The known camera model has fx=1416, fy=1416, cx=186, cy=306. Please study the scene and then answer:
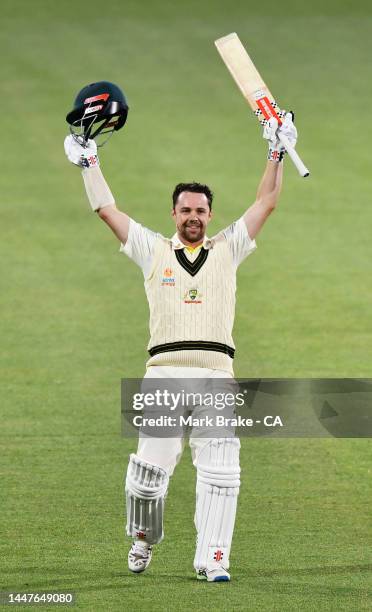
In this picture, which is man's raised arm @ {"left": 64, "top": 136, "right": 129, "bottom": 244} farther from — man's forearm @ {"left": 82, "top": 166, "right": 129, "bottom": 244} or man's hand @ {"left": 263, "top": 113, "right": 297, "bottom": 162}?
man's hand @ {"left": 263, "top": 113, "right": 297, "bottom": 162}

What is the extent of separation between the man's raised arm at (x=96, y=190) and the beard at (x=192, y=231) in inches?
13.4

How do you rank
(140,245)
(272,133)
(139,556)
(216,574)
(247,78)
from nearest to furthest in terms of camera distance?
(216,574), (139,556), (140,245), (272,133), (247,78)

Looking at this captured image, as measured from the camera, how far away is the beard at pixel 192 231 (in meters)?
8.24

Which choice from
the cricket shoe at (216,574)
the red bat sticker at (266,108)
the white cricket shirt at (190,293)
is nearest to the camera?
the cricket shoe at (216,574)

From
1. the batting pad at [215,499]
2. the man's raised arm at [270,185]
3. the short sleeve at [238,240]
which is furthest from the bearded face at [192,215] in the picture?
the batting pad at [215,499]

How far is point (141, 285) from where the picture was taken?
1639 centimetres

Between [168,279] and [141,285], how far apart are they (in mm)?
8191

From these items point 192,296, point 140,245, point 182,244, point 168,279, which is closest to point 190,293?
point 192,296

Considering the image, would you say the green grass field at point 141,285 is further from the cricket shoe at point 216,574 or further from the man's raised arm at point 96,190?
the man's raised arm at point 96,190

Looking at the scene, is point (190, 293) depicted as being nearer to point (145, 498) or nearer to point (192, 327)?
point (192, 327)

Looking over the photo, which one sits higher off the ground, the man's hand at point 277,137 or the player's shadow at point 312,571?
the man's hand at point 277,137

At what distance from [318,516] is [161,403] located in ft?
6.67

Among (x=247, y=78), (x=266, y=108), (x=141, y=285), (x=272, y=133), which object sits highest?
(x=141, y=285)

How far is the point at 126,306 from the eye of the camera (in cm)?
1559
